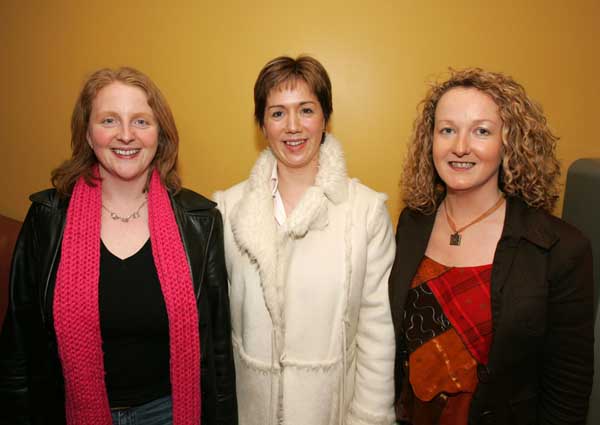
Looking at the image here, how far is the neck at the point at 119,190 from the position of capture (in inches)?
57.9

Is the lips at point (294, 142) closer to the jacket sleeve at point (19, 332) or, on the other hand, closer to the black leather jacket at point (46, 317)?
the black leather jacket at point (46, 317)

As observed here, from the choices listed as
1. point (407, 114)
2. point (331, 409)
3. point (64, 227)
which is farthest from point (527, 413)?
point (64, 227)

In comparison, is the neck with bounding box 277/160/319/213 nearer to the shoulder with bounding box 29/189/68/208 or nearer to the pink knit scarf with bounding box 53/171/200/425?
the pink knit scarf with bounding box 53/171/200/425

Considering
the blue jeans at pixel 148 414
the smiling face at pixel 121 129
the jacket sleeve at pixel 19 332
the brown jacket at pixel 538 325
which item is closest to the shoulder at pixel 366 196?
the brown jacket at pixel 538 325

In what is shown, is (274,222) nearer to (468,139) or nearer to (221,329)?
(221,329)

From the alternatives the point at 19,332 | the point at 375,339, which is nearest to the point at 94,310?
the point at 19,332

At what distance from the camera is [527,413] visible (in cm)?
139

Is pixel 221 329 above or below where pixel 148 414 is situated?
above

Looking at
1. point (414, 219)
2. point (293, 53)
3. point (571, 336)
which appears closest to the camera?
point (571, 336)

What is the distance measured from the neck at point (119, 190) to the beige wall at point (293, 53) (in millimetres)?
670

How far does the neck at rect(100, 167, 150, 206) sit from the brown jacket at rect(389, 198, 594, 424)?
1351 millimetres

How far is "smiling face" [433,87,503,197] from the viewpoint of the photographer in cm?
135

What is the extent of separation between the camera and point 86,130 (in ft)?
4.58

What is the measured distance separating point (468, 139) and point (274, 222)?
78 centimetres
